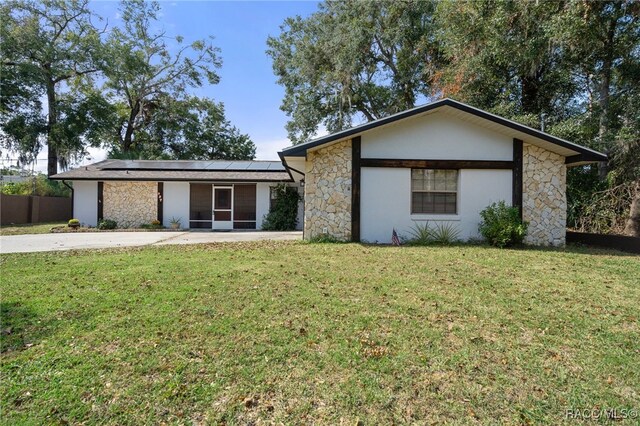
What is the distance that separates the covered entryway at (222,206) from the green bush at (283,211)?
100cm

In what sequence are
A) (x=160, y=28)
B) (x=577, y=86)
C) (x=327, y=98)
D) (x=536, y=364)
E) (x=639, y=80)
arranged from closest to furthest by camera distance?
(x=536, y=364) → (x=639, y=80) → (x=577, y=86) → (x=327, y=98) → (x=160, y=28)

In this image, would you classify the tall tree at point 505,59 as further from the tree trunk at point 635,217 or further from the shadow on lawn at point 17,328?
the shadow on lawn at point 17,328

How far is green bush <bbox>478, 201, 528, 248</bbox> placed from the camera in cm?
909

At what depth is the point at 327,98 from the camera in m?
22.8

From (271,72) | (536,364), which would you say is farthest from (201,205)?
(536,364)

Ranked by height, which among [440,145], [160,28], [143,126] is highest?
[160,28]

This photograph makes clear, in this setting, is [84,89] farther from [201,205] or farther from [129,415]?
[129,415]

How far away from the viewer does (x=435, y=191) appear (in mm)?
10484

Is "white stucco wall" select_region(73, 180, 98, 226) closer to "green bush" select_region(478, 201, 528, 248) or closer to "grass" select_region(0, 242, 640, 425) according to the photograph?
"grass" select_region(0, 242, 640, 425)

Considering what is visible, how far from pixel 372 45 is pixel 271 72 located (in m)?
8.12

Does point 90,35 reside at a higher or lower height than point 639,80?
higher

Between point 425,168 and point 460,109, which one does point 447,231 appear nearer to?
point 425,168

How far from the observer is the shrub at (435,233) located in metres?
10.1

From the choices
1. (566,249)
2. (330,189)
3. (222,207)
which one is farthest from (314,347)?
(222,207)
